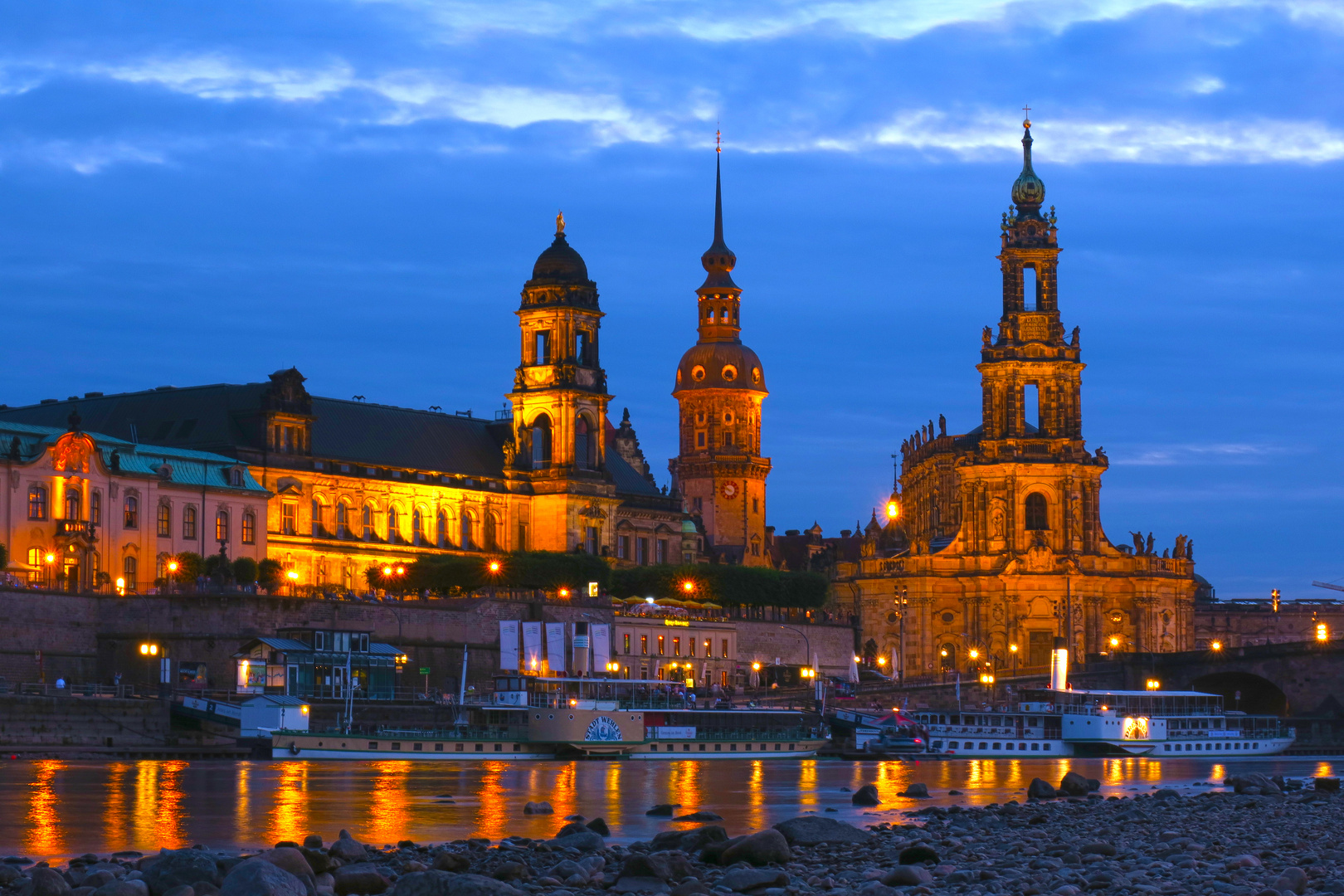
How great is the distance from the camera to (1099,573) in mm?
145125

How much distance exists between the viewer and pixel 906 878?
34781 mm

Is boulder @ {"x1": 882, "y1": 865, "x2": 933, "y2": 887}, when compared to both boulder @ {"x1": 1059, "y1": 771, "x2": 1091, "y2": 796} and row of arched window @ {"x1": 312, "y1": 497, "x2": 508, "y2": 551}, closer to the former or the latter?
boulder @ {"x1": 1059, "y1": 771, "x2": 1091, "y2": 796}

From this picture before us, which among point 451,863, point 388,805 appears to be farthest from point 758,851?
point 388,805

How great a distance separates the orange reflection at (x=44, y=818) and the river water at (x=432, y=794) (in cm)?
5

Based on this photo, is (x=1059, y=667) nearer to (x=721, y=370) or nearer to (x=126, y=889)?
(x=721, y=370)

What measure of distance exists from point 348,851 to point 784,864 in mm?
7179

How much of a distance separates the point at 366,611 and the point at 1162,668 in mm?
49277

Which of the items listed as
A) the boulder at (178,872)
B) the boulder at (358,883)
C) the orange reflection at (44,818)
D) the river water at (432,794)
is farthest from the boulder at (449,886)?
the orange reflection at (44,818)

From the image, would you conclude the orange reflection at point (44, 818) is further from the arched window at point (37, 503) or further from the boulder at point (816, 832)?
the arched window at point (37, 503)

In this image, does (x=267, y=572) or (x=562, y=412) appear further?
(x=562, y=412)

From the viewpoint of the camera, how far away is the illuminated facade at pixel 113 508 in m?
96.9

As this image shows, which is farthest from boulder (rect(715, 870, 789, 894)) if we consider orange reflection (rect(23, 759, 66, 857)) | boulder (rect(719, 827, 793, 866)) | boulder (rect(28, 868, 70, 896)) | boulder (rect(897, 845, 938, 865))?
orange reflection (rect(23, 759, 66, 857))

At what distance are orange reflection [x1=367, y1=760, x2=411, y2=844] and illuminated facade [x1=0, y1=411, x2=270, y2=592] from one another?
28.6 m

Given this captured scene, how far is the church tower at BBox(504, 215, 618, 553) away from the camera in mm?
130125
